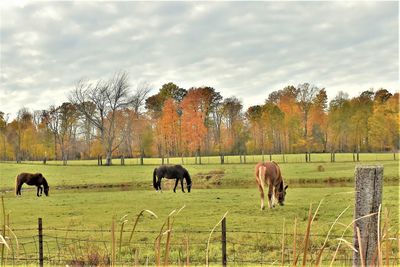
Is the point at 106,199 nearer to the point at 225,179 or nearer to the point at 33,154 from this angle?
the point at 225,179

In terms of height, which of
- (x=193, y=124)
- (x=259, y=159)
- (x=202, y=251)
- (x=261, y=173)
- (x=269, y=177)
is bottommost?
(x=202, y=251)

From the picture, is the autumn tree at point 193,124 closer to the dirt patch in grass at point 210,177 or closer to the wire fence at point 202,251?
the dirt patch in grass at point 210,177


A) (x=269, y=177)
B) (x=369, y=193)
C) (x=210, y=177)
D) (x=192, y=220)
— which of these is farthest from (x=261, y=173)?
(x=210, y=177)

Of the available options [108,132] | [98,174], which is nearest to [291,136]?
[108,132]

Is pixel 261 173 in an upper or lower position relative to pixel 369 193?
lower

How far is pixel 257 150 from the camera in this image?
57406mm

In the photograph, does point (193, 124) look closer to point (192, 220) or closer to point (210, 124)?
point (210, 124)

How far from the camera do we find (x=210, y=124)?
173 feet

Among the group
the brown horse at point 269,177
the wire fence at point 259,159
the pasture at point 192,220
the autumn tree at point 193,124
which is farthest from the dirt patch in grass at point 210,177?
the brown horse at point 269,177

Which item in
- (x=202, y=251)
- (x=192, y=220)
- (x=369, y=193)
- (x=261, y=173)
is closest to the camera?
(x=369, y=193)

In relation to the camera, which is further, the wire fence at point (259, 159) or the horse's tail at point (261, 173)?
the wire fence at point (259, 159)

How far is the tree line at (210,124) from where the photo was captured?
4688 cm

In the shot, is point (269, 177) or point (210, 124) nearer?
point (269, 177)

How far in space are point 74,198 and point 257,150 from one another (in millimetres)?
39429
